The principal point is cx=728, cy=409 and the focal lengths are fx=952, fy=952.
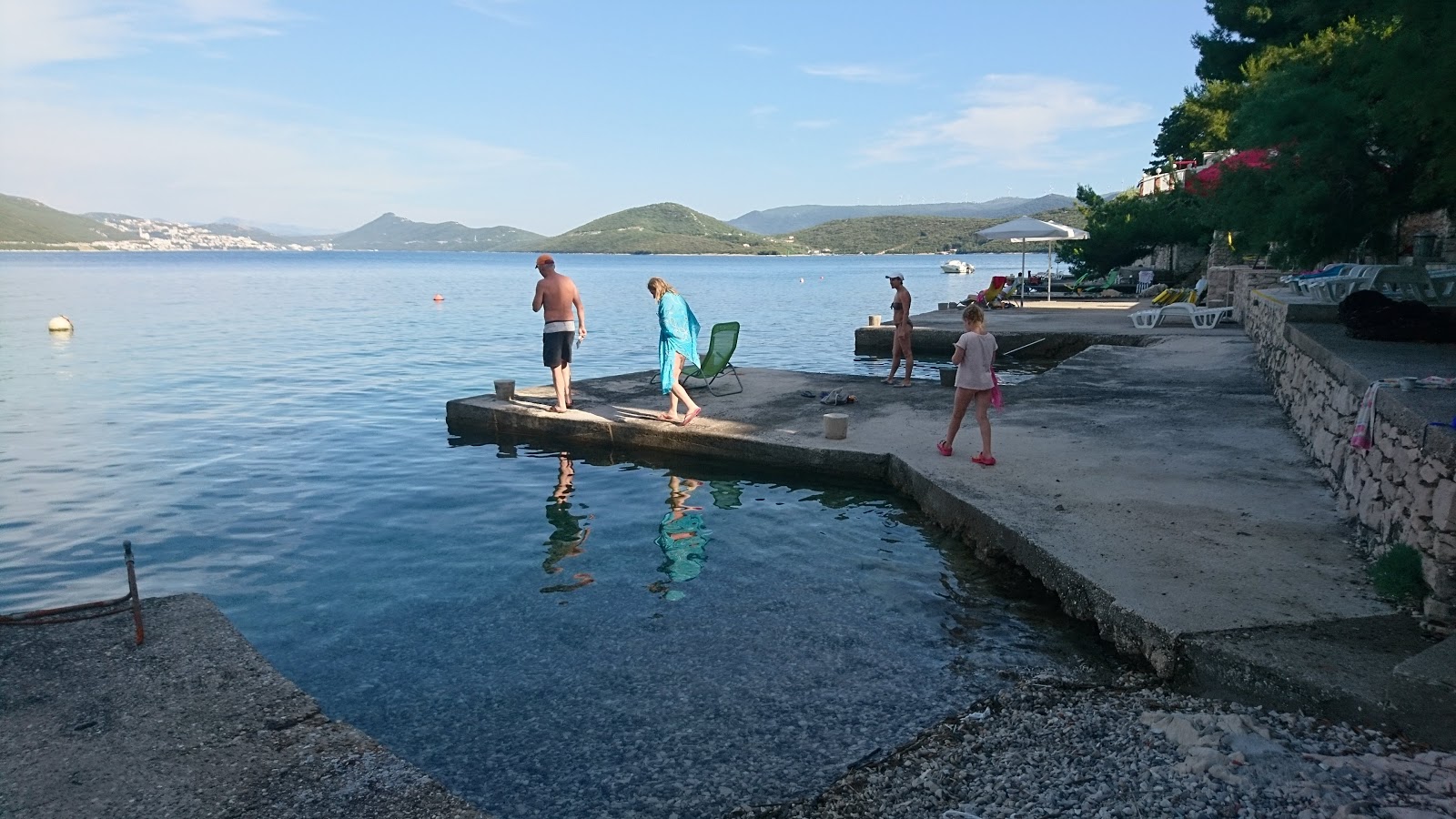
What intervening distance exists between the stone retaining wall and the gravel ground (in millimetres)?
1079

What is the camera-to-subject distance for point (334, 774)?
3.41m

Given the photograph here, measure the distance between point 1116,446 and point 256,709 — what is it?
6588mm

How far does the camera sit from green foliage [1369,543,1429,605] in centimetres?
433

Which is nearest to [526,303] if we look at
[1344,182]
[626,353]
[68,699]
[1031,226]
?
[626,353]

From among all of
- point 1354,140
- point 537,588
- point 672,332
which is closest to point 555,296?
point 672,332

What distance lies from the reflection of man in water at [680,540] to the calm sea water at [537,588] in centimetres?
3

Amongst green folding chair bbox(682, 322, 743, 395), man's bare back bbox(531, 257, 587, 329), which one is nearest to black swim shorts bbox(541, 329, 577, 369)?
man's bare back bbox(531, 257, 587, 329)

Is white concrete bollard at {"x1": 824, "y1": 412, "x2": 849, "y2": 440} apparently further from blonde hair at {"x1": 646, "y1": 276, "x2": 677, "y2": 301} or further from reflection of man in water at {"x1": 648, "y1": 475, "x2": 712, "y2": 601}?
blonde hair at {"x1": 646, "y1": 276, "x2": 677, "y2": 301}

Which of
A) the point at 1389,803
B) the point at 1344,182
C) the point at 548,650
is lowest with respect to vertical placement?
the point at 548,650

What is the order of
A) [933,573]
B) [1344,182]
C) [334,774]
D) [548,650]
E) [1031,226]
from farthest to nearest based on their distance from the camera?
[1031,226]
[1344,182]
[933,573]
[548,650]
[334,774]

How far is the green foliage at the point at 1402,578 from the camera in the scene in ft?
14.2

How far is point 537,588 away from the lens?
6.35m

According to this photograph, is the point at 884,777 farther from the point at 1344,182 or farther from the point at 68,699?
the point at 1344,182

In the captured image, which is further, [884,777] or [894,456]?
[894,456]
